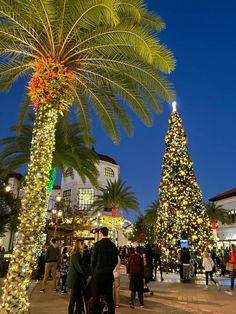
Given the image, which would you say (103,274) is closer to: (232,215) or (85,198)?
(232,215)

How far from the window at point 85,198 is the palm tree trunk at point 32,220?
44.9 meters

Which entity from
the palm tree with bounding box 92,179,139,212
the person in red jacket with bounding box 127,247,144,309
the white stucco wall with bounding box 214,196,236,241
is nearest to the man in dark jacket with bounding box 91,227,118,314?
the person in red jacket with bounding box 127,247,144,309

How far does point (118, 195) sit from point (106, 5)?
3191cm

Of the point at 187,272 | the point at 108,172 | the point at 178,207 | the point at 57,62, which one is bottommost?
the point at 187,272

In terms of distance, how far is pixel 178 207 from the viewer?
75.2 ft

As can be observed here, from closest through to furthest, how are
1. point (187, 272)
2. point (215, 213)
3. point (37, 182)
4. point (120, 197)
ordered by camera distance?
1. point (37, 182)
2. point (187, 272)
3. point (120, 197)
4. point (215, 213)

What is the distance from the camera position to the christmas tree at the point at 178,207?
22.0m

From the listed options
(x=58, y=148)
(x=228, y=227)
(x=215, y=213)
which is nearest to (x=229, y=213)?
(x=228, y=227)

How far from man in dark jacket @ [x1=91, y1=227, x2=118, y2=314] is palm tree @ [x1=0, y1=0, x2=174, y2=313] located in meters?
1.63

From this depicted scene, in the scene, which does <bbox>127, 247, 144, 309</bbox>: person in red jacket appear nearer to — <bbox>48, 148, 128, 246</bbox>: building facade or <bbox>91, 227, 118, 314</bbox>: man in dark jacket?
<bbox>91, 227, 118, 314</bbox>: man in dark jacket

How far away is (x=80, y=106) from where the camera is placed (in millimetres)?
12586

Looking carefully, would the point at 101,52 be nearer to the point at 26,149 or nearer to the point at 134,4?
the point at 134,4

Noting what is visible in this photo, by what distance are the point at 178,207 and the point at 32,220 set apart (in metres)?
17.0

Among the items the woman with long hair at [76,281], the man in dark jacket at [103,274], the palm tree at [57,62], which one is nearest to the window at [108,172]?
the palm tree at [57,62]
